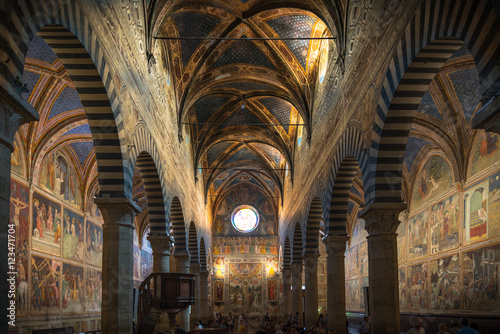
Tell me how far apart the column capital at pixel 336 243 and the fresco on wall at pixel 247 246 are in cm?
2669

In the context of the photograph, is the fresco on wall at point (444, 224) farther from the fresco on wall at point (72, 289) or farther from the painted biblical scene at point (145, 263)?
the painted biblical scene at point (145, 263)

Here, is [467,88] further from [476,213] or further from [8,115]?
[8,115]

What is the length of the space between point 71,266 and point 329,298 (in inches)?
388

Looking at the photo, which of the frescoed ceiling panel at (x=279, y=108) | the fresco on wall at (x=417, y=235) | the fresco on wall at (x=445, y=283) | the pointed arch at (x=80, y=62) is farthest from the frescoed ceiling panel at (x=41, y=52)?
the fresco on wall at (x=417, y=235)

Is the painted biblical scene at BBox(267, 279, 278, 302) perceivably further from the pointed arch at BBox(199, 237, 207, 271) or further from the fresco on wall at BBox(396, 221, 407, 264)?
the fresco on wall at BBox(396, 221, 407, 264)

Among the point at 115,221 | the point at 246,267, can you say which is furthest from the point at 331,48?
the point at 246,267

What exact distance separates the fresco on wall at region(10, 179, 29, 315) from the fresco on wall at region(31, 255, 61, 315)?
2.01 feet

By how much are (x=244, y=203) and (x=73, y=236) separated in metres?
23.7

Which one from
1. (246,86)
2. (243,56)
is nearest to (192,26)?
(243,56)

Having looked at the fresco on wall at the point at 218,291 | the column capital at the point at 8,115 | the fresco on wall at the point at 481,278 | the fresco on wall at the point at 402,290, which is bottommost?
the fresco on wall at the point at 218,291

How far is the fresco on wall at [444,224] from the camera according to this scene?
658 inches

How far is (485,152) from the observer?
14.9 meters

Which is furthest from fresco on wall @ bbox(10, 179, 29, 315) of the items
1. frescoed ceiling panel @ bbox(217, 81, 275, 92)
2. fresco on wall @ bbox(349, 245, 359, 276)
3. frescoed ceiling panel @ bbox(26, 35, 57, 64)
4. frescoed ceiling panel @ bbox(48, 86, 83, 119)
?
fresco on wall @ bbox(349, 245, 359, 276)

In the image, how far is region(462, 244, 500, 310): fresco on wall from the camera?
1390 centimetres
